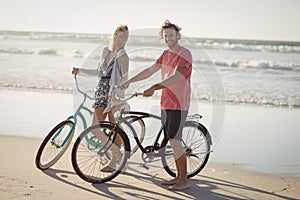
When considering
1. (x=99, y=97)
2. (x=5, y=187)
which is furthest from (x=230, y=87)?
(x=5, y=187)

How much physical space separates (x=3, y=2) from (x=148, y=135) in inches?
872

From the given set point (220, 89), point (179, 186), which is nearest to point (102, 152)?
point (179, 186)

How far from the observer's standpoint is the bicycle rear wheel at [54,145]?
551 cm

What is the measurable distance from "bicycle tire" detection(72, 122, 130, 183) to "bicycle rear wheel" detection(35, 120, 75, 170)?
189 mm

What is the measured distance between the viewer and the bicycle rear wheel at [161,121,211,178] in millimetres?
5398

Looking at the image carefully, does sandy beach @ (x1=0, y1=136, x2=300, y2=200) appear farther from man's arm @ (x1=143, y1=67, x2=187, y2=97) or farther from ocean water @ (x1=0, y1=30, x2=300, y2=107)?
ocean water @ (x1=0, y1=30, x2=300, y2=107)

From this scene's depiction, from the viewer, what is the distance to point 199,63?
1593cm

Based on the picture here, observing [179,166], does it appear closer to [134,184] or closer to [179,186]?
[179,186]

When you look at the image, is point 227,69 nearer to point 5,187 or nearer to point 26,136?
point 26,136

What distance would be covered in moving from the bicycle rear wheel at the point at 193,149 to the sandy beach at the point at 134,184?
125 mm

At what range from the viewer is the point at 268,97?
39.1 feet

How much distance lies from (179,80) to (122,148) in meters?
1.03

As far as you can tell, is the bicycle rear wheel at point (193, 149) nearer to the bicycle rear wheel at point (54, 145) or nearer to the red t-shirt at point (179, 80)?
the red t-shirt at point (179, 80)

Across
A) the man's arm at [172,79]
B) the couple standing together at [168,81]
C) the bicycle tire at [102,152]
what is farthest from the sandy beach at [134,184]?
the man's arm at [172,79]
